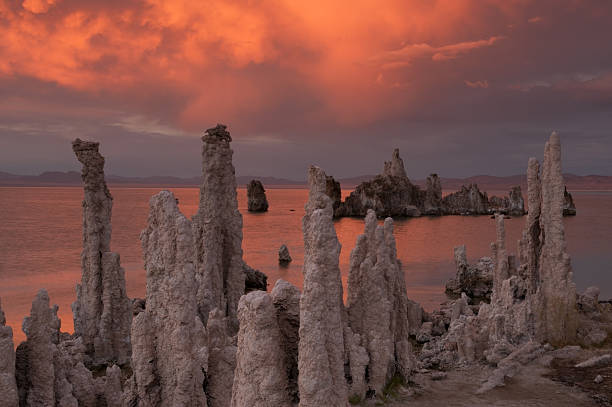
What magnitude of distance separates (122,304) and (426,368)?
1318 centimetres

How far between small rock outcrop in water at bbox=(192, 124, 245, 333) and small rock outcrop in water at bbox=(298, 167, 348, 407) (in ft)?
46.4

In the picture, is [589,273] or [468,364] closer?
[468,364]

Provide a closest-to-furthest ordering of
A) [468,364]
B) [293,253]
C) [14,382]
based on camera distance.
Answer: [14,382]
[468,364]
[293,253]

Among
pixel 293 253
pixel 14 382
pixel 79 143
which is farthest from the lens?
pixel 293 253

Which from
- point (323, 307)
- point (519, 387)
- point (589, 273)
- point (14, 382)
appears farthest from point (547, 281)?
point (589, 273)

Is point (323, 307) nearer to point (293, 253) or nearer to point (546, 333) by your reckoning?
point (546, 333)

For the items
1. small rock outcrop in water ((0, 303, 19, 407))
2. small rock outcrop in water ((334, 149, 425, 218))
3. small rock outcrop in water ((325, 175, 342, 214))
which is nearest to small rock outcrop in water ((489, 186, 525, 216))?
small rock outcrop in water ((334, 149, 425, 218))

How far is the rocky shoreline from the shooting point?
833 cm

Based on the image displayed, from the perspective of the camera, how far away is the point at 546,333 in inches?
872

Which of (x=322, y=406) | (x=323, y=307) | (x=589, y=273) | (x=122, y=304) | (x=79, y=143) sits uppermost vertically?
(x=79, y=143)

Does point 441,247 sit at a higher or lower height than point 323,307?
lower

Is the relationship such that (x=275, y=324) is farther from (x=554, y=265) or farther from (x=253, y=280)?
(x=253, y=280)

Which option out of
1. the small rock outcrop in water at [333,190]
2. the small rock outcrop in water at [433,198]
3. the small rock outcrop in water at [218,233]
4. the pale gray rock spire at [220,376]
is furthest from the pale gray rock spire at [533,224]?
the small rock outcrop in water at [433,198]

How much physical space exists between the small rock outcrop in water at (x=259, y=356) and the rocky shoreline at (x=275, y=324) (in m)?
0.02
